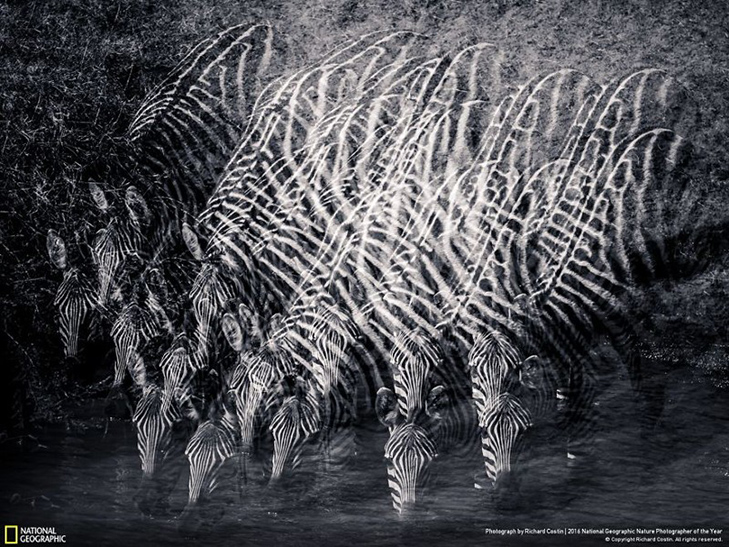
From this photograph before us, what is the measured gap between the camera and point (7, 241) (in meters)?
3.51

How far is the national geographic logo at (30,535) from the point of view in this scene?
9.88 ft

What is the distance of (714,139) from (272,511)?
1.98 m

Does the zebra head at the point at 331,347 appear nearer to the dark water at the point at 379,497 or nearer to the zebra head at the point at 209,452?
the dark water at the point at 379,497

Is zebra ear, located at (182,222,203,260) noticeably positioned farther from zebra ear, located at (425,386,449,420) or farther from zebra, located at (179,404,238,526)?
zebra ear, located at (425,386,449,420)

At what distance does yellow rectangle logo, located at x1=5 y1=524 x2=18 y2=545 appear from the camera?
119 inches

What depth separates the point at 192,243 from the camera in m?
3.54

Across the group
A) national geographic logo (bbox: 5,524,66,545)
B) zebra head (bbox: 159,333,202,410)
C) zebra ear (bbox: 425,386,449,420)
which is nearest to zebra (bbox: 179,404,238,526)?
zebra head (bbox: 159,333,202,410)

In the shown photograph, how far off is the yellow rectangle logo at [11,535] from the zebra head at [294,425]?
761 mm

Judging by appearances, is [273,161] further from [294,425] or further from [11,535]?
[11,535]

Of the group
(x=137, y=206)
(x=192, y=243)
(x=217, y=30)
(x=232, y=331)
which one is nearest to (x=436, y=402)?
(x=232, y=331)

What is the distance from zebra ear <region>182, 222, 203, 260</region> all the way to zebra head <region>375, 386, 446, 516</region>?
0.81m

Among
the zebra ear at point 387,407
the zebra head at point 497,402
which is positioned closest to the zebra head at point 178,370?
the zebra ear at point 387,407

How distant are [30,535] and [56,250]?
0.97 meters

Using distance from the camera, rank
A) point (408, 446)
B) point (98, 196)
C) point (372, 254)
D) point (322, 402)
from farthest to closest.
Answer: point (98, 196) < point (372, 254) < point (322, 402) < point (408, 446)
